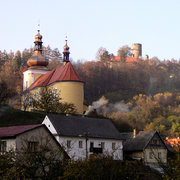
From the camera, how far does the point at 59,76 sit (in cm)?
6281

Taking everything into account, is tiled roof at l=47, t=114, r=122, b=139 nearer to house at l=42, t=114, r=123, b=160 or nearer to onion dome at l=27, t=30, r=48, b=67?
house at l=42, t=114, r=123, b=160

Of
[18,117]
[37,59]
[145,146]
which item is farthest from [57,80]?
[145,146]

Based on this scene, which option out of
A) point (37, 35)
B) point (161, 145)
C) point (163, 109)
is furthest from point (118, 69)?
point (161, 145)

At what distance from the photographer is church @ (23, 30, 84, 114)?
60375 millimetres

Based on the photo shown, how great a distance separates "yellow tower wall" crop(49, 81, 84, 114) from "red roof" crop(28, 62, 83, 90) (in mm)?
654

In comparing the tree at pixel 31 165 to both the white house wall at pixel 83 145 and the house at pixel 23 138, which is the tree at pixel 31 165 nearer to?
the house at pixel 23 138

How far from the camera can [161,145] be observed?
4547 centimetres

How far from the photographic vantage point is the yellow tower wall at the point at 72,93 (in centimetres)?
6006

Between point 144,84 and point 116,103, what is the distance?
18.3 m

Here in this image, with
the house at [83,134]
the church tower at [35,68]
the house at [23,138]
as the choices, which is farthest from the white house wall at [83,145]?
the church tower at [35,68]

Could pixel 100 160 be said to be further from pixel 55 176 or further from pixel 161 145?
pixel 161 145

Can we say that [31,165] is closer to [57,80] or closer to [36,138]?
[36,138]

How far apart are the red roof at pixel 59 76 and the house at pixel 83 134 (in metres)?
19.9

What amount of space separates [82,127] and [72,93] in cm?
2095
